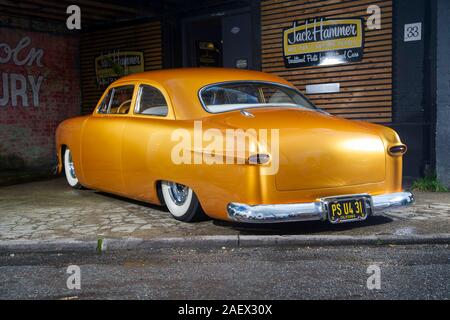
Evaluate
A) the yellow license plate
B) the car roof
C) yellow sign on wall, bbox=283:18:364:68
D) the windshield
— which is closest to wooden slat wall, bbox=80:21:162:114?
yellow sign on wall, bbox=283:18:364:68

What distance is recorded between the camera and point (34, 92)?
12.5 metres

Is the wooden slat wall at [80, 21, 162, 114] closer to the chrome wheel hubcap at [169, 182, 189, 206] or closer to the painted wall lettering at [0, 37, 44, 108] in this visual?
the painted wall lettering at [0, 37, 44, 108]

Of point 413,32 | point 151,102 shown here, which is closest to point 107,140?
point 151,102

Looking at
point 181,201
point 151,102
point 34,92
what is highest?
point 34,92

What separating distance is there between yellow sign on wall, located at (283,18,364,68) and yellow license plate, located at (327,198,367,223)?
4968mm

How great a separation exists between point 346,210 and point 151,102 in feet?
8.50

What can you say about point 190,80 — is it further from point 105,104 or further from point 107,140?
point 105,104

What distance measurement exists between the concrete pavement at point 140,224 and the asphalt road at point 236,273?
1.03 feet

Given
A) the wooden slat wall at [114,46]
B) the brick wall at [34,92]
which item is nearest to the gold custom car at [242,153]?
the wooden slat wall at [114,46]

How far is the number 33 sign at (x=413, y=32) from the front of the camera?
8.56m

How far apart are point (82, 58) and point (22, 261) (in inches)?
388

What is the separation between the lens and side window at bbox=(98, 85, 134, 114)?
671 centimetres

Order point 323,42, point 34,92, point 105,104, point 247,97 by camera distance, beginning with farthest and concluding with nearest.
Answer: point 34,92
point 323,42
point 105,104
point 247,97

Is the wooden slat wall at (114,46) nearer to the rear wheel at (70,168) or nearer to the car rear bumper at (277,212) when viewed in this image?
the rear wheel at (70,168)
